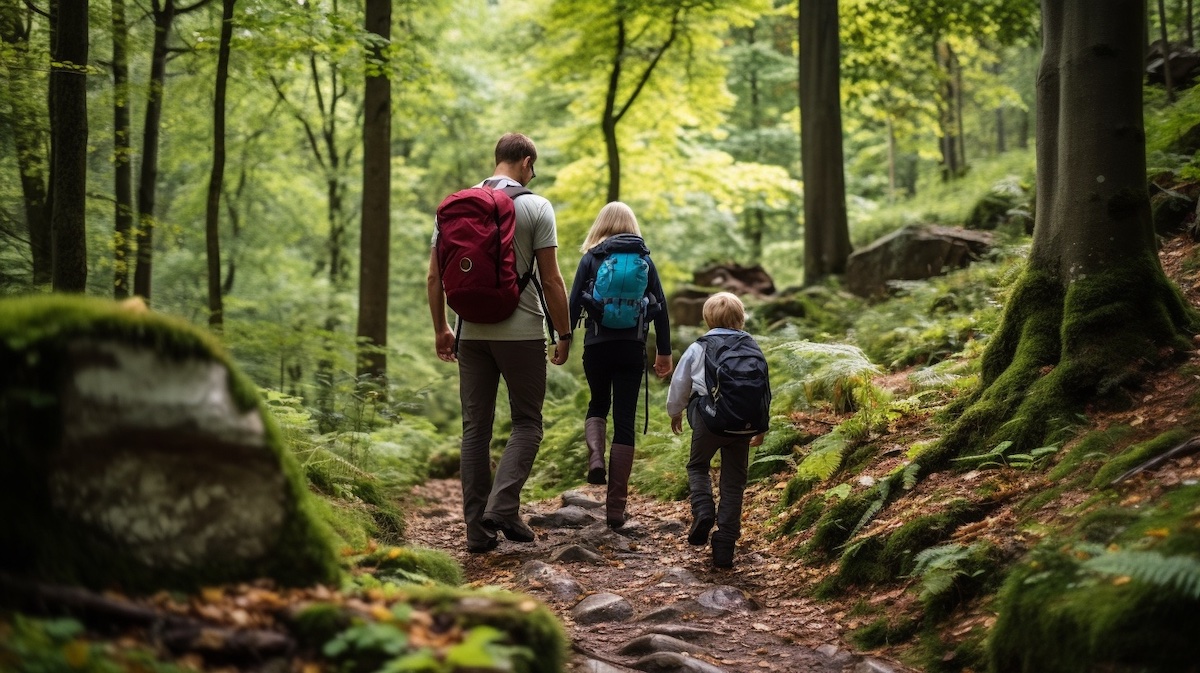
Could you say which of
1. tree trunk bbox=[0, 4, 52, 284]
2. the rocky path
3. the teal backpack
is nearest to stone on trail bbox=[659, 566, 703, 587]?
the rocky path

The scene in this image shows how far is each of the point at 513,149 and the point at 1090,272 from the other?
3754 millimetres

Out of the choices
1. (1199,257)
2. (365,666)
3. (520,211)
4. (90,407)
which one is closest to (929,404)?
(1199,257)

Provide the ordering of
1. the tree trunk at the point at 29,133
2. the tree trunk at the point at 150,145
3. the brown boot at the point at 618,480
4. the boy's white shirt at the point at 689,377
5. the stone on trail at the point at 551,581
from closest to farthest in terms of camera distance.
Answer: the stone on trail at the point at 551,581, the boy's white shirt at the point at 689,377, the brown boot at the point at 618,480, the tree trunk at the point at 29,133, the tree trunk at the point at 150,145

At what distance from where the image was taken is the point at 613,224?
622cm

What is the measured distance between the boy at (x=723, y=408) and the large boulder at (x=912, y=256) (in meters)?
6.83

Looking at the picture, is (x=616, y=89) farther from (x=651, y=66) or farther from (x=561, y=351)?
(x=561, y=351)

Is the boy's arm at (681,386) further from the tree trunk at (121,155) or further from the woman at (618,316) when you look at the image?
the tree trunk at (121,155)

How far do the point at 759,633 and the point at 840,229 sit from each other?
10.4 m

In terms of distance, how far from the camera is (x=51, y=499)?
2.46 meters

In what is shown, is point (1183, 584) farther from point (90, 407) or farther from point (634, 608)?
point (90, 407)

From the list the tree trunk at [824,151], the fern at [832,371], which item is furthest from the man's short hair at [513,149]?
the tree trunk at [824,151]

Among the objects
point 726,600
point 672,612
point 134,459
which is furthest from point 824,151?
point 134,459

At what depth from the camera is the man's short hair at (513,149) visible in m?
5.91

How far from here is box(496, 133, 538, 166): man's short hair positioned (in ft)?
19.4
